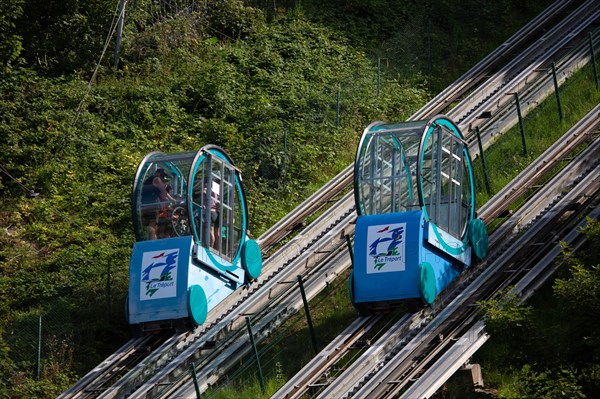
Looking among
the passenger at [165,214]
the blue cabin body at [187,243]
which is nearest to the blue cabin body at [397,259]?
the blue cabin body at [187,243]

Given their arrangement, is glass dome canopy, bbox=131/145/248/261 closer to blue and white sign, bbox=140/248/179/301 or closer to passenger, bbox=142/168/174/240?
passenger, bbox=142/168/174/240

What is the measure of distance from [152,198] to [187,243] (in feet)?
3.99

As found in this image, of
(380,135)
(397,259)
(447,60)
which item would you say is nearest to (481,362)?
(397,259)

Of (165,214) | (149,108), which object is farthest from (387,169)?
(149,108)

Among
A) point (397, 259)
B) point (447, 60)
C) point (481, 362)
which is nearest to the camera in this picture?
point (481, 362)

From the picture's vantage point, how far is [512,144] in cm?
3056

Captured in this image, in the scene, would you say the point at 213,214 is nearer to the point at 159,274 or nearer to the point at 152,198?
the point at 152,198

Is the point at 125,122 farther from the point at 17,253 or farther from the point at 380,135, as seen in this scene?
the point at 380,135

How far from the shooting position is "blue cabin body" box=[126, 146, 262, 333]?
24344mm

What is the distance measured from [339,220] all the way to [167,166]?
4.45 meters

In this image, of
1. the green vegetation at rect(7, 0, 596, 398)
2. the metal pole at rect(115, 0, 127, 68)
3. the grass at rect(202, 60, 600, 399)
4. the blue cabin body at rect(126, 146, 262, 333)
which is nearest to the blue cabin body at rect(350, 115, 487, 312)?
the grass at rect(202, 60, 600, 399)

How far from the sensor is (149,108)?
35.5m

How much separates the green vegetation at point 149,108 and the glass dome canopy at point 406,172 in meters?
2.27

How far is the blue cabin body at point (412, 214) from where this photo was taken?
23.2 metres
